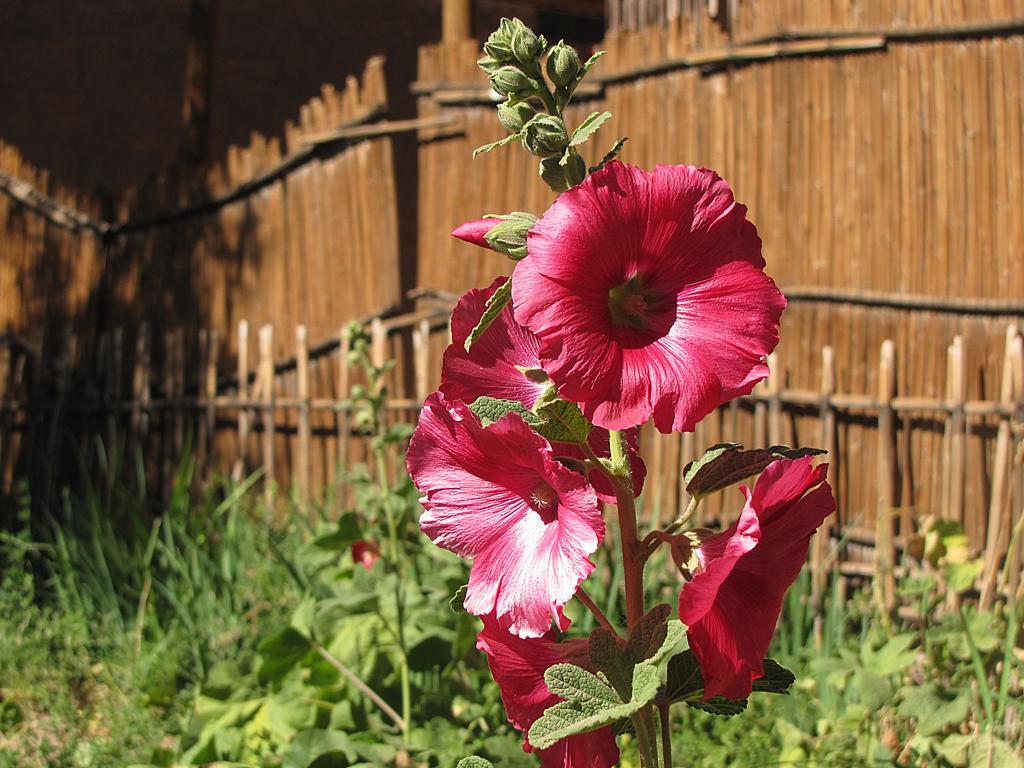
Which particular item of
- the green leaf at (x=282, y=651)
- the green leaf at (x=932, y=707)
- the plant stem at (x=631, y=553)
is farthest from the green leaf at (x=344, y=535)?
the plant stem at (x=631, y=553)

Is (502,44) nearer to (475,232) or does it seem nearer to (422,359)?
(475,232)

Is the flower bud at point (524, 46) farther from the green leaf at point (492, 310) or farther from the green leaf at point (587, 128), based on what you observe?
the green leaf at point (492, 310)

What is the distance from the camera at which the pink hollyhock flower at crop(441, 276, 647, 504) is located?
1015 millimetres

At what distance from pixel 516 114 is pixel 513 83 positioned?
0.09ft

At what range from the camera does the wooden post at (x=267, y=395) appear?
4762mm

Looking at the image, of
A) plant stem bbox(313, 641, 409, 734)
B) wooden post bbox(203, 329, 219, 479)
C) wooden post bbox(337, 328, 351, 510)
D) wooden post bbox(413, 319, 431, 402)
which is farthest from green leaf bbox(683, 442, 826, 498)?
wooden post bbox(203, 329, 219, 479)

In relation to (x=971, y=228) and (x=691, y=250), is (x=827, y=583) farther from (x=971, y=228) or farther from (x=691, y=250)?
(x=691, y=250)

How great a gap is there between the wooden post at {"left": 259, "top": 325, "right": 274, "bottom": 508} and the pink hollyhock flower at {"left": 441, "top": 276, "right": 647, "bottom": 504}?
12.4ft

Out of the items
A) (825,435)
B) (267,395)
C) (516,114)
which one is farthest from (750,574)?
(267,395)

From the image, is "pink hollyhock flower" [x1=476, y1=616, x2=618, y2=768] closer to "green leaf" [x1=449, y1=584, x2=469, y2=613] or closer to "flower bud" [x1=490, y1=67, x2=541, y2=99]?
"green leaf" [x1=449, y1=584, x2=469, y2=613]

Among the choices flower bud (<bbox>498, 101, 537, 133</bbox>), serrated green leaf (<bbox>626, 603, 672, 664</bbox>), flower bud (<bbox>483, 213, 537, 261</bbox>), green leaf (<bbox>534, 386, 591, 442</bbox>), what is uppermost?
flower bud (<bbox>498, 101, 537, 133</bbox>)

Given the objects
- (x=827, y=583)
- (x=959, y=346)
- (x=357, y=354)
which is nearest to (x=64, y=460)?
(x=357, y=354)

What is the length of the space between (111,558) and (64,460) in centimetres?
162

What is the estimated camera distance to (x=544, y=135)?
3.09 feet
